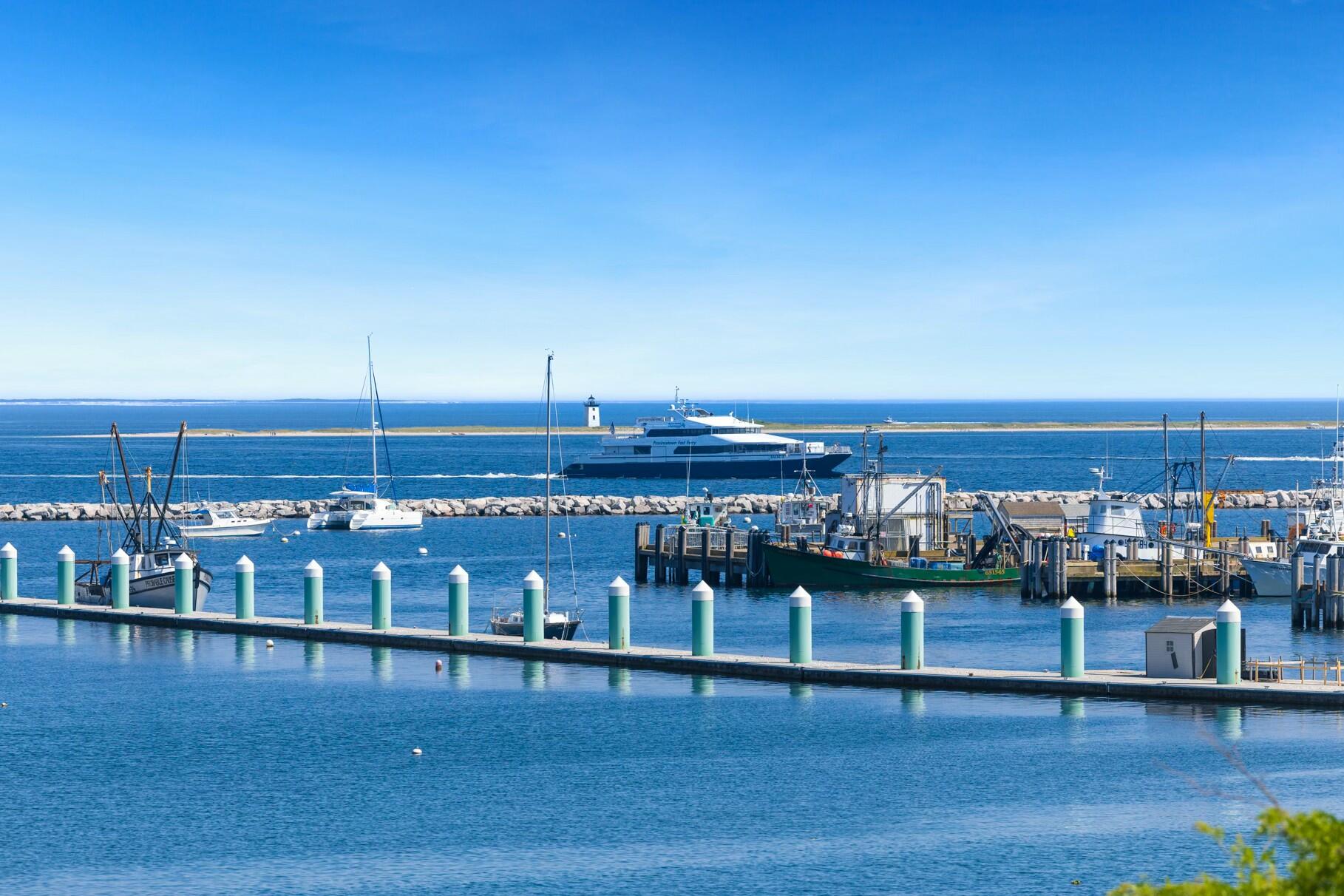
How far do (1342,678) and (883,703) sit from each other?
12.4 meters

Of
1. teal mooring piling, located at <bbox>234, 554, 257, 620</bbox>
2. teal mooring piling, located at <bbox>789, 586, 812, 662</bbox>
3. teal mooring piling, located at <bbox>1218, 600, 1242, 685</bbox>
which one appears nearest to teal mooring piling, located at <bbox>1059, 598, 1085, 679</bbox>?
teal mooring piling, located at <bbox>1218, 600, 1242, 685</bbox>

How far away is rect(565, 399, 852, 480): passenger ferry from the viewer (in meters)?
161

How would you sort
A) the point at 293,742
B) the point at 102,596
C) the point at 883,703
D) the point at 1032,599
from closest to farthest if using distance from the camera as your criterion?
the point at 293,742, the point at 883,703, the point at 102,596, the point at 1032,599

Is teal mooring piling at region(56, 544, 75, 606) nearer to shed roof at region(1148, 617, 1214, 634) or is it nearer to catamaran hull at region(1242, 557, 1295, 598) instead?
shed roof at region(1148, 617, 1214, 634)

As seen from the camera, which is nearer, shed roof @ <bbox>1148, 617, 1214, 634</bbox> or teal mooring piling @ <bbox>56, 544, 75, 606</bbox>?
shed roof @ <bbox>1148, 617, 1214, 634</bbox>

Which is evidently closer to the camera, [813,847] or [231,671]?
[813,847]

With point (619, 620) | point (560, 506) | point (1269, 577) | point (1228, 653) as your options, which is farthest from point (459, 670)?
point (560, 506)

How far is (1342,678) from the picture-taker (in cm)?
4034

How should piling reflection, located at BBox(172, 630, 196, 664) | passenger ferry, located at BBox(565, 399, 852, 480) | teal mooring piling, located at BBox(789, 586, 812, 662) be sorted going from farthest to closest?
passenger ferry, located at BBox(565, 399, 852, 480)
piling reflection, located at BBox(172, 630, 196, 664)
teal mooring piling, located at BBox(789, 586, 812, 662)

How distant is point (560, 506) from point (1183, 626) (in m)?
82.3

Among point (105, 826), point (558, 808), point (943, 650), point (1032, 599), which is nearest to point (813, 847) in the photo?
point (558, 808)

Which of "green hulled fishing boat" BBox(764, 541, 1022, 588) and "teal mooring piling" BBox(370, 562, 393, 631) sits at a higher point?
"teal mooring piling" BBox(370, 562, 393, 631)

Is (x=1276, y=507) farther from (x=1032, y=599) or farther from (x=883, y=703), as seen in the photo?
(x=883, y=703)

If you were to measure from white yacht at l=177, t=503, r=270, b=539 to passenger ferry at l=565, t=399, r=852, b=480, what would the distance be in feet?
200
